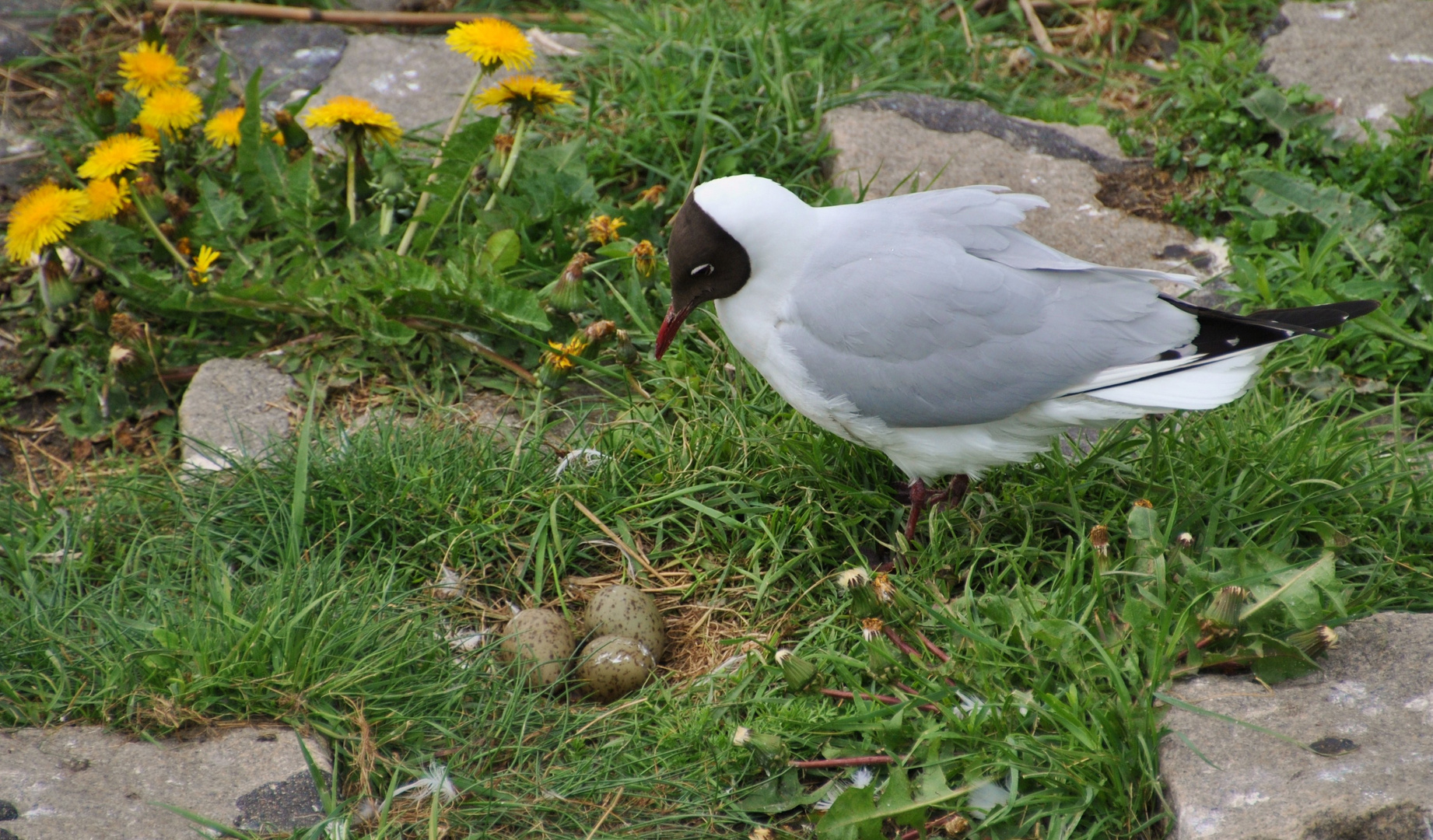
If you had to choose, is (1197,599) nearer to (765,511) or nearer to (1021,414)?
(1021,414)

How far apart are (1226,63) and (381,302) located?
3.38m

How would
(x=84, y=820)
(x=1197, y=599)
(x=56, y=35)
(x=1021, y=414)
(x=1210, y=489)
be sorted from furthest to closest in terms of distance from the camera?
(x=56, y=35)
(x=1210, y=489)
(x=1021, y=414)
(x=1197, y=599)
(x=84, y=820)

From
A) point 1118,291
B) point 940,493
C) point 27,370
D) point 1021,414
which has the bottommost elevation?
point 27,370

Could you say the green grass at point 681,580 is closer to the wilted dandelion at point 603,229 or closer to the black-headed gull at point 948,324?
the black-headed gull at point 948,324

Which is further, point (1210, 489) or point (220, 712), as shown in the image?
point (1210, 489)

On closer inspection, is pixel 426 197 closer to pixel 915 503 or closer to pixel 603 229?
pixel 603 229

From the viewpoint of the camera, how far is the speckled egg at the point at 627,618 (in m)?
2.70

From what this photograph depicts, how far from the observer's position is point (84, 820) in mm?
2096

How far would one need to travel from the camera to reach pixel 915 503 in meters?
2.86

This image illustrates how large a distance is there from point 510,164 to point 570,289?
2.27 ft

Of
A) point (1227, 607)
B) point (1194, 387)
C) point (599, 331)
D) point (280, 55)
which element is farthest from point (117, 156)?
point (1227, 607)

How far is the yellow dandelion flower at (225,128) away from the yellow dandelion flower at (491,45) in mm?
836

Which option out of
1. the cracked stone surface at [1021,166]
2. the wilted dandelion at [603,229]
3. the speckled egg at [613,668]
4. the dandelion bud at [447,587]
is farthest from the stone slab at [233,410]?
the cracked stone surface at [1021,166]

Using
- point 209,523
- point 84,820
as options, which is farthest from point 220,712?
point 209,523
